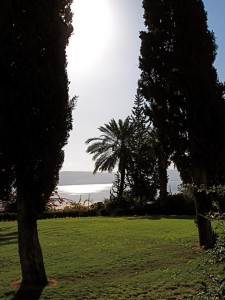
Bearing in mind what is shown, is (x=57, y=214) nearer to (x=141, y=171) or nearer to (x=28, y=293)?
(x=141, y=171)

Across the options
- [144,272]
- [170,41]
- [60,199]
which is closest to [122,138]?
[60,199]

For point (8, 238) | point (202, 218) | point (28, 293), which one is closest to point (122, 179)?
point (8, 238)

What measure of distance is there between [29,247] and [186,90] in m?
7.09

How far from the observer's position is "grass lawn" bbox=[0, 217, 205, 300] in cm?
804

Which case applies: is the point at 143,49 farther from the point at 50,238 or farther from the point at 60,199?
the point at 60,199

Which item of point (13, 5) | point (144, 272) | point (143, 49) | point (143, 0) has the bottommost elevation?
point (144, 272)

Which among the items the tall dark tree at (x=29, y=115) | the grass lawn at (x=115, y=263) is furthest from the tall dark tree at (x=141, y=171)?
the tall dark tree at (x=29, y=115)

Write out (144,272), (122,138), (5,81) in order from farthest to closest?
(122,138), (144,272), (5,81)

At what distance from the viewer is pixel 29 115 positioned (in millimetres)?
8930

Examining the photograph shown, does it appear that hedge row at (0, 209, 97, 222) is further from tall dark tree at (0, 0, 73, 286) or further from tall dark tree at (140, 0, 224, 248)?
tall dark tree at (0, 0, 73, 286)

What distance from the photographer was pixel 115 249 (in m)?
13.0

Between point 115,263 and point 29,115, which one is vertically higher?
point 29,115

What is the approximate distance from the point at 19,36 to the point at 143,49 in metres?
5.74

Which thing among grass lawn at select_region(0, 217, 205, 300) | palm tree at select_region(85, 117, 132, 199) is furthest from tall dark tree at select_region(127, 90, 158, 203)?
grass lawn at select_region(0, 217, 205, 300)
